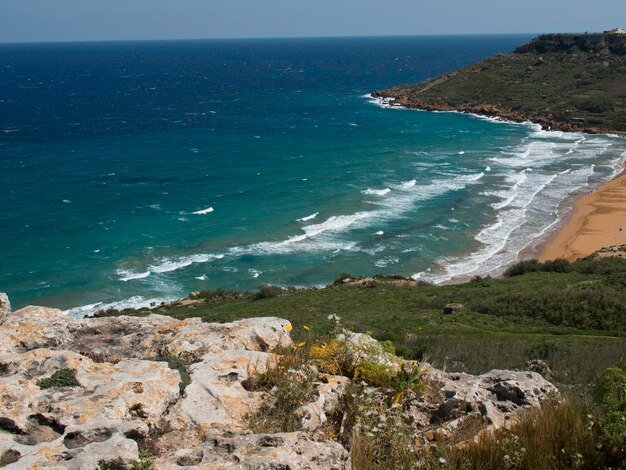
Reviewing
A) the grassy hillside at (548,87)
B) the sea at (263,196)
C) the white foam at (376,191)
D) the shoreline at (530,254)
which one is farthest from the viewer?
the grassy hillside at (548,87)

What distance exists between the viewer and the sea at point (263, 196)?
42094 mm

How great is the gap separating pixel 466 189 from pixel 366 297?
31865mm

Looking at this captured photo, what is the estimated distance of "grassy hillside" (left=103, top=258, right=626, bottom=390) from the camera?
585 inches

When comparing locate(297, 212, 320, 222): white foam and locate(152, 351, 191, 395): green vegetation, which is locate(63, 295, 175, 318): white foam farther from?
locate(152, 351, 191, 395): green vegetation

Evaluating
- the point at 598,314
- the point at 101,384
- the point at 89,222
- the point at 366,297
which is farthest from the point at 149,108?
the point at 101,384

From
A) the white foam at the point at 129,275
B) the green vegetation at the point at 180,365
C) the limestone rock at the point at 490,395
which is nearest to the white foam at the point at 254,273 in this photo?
the white foam at the point at 129,275

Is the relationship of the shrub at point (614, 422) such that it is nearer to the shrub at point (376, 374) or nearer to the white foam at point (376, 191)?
the shrub at point (376, 374)

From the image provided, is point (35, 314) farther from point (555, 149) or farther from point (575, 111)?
point (575, 111)

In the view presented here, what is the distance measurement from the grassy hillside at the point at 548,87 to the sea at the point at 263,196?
288 inches

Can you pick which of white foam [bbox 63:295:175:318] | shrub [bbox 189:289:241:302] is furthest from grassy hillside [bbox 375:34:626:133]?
white foam [bbox 63:295:175:318]

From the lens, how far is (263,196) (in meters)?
57.9

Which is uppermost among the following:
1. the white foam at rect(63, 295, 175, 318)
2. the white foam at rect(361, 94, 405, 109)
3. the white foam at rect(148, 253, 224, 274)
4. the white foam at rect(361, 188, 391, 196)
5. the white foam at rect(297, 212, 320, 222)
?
the white foam at rect(361, 94, 405, 109)

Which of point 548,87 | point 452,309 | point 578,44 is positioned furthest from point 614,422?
point 578,44

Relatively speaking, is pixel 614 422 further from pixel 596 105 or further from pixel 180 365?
pixel 596 105
